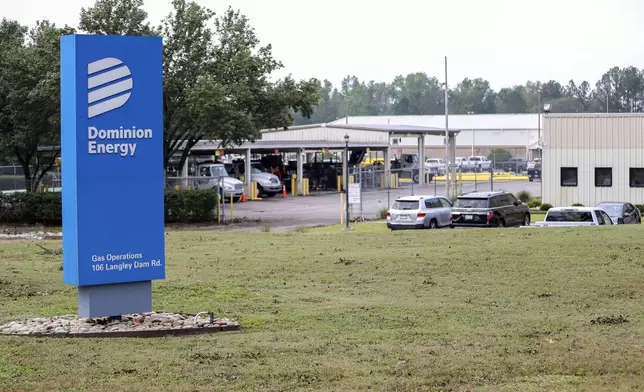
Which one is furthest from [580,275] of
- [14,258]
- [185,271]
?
[14,258]

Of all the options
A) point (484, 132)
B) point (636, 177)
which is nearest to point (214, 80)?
point (636, 177)

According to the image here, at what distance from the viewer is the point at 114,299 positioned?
45.1 ft

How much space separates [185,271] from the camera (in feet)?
71.7

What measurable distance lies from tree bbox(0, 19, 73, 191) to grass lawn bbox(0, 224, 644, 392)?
18084mm

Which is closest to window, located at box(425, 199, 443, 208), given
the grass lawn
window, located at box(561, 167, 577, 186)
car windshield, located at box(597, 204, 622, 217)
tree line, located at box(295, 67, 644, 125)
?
car windshield, located at box(597, 204, 622, 217)

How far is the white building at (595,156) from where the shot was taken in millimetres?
49000

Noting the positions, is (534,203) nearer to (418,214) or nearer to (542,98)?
(418,214)

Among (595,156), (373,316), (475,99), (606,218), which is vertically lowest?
(373,316)

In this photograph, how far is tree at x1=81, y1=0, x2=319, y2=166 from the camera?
44156 mm

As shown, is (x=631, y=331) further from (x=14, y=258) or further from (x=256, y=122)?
(x=256, y=122)

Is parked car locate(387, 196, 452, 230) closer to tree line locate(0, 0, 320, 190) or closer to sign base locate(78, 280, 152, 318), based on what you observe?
tree line locate(0, 0, 320, 190)

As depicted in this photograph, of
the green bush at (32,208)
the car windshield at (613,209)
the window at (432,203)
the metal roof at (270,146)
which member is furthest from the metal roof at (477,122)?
the window at (432,203)

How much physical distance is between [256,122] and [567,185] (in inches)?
615

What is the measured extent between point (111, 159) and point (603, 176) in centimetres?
3978
